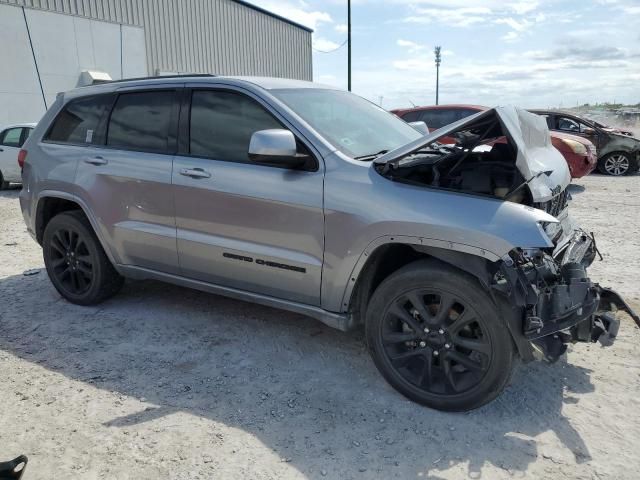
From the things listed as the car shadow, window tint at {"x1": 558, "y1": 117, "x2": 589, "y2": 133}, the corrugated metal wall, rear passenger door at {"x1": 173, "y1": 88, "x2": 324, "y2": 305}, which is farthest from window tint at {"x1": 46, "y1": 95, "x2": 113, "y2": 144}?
the corrugated metal wall

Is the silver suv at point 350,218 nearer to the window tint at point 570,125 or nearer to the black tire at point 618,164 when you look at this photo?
the window tint at point 570,125

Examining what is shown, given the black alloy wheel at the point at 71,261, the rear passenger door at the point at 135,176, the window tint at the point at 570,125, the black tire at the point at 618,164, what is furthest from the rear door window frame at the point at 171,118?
the black tire at the point at 618,164

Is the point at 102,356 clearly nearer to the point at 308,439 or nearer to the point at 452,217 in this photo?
the point at 308,439

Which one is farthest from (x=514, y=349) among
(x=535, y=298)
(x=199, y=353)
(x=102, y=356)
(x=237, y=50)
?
(x=237, y=50)

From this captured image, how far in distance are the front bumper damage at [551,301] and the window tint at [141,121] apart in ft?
8.58

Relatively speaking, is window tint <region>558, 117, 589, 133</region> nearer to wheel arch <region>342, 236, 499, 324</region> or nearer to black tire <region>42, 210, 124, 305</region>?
wheel arch <region>342, 236, 499, 324</region>

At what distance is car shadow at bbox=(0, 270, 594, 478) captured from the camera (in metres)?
2.69

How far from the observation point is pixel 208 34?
917 inches

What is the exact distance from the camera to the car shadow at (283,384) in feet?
8.81

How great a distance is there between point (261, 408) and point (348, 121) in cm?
202

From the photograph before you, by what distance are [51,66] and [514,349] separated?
18.4m

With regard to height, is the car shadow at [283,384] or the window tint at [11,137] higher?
the window tint at [11,137]

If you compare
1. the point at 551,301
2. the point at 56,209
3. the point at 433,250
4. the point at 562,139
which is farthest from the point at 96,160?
the point at 562,139

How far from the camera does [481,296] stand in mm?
2783
